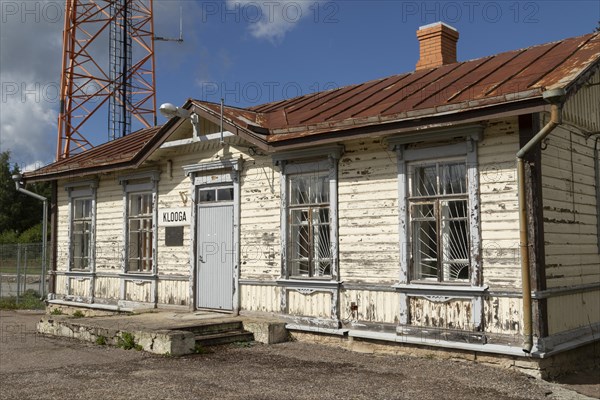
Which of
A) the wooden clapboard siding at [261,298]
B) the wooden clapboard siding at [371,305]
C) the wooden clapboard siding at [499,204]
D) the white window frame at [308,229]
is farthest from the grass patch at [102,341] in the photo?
the wooden clapboard siding at [499,204]

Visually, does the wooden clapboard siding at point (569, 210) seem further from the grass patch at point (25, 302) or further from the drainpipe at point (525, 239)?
the grass patch at point (25, 302)

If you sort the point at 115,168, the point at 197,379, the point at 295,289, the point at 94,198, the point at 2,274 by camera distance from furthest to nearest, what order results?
the point at 2,274, the point at 94,198, the point at 115,168, the point at 295,289, the point at 197,379

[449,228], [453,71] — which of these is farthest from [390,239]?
[453,71]

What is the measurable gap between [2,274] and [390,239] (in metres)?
15.7

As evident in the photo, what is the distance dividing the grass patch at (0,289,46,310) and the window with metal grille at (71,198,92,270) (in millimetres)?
2846

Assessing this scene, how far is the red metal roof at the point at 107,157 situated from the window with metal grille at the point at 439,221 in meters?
5.59

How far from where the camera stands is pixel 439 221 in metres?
8.87

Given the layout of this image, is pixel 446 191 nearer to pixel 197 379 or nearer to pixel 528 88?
pixel 528 88

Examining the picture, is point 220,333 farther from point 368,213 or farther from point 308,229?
point 368,213

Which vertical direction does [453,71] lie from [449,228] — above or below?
above

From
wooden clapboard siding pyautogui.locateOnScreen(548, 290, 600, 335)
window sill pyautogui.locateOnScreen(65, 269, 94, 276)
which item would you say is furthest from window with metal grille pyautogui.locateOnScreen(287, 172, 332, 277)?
window sill pyautogui.locateOnScreen(65, 269, 94, 276)

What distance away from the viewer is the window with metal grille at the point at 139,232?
1351 centimetres

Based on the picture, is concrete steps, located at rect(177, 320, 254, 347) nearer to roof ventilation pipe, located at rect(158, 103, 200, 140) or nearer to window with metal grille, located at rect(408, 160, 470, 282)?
window with metal grille, located at rect(408, 160, 470, 282)

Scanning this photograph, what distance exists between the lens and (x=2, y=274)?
20.3 meters
